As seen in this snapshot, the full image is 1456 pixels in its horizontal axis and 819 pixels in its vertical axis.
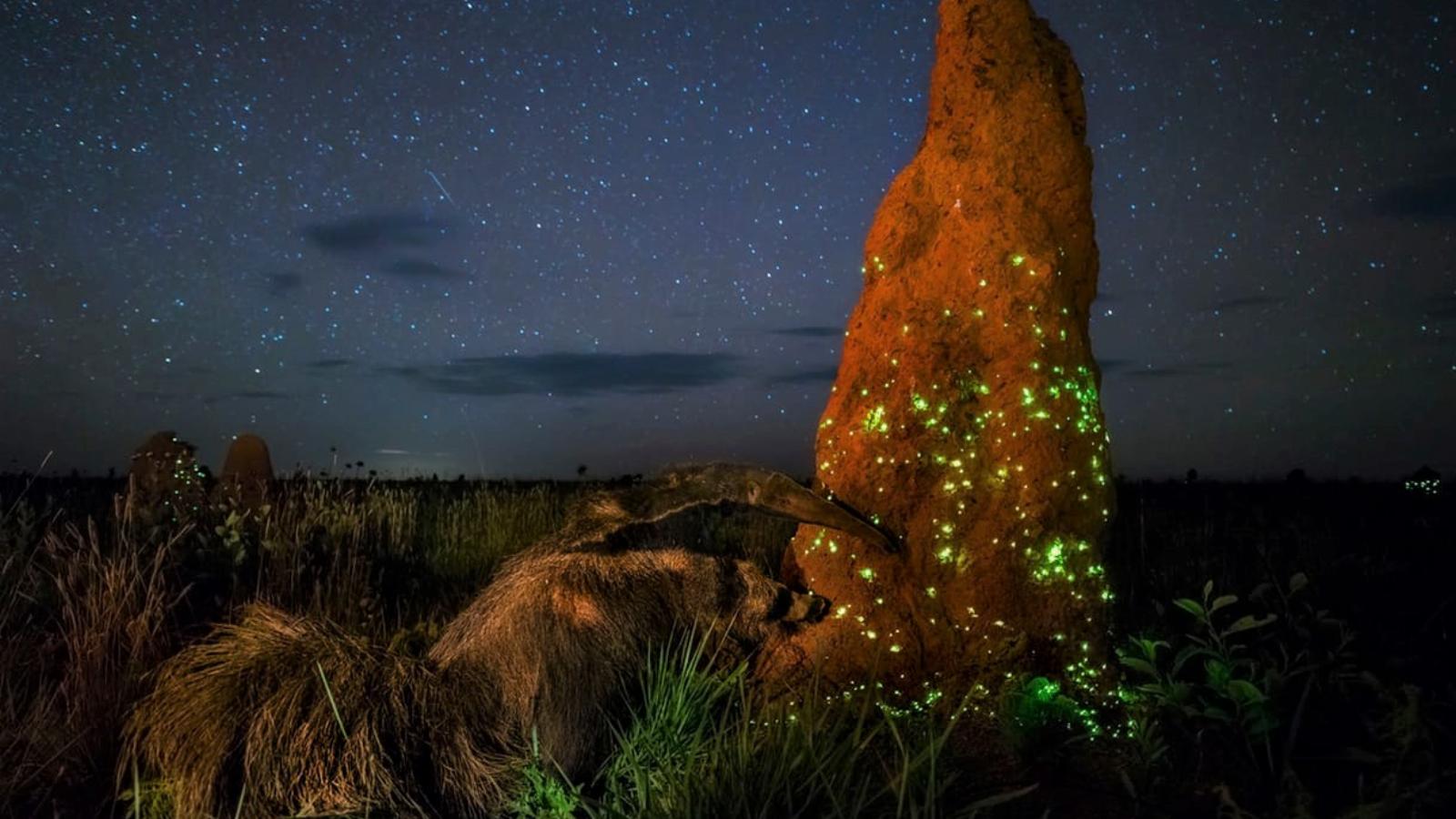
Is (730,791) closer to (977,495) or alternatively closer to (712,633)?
(712,633)

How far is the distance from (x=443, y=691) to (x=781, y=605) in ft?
5.60

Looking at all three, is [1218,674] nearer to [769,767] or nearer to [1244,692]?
[1244,692]

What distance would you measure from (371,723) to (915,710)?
2.42m

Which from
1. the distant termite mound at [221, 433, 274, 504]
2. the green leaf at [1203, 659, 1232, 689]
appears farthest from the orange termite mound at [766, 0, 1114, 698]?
the distant termite mound at [221, 433, 274, 504]

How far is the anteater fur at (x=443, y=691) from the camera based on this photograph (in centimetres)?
462

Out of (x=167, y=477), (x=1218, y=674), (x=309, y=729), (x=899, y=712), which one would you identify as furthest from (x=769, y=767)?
(x=167, y=477)

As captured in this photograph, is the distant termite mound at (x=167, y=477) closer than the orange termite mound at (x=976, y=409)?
No

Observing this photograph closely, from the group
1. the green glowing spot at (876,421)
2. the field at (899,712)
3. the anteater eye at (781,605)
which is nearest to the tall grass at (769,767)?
the field at (899,712)

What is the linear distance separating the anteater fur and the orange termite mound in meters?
0.53

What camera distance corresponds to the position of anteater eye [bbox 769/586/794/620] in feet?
18.4

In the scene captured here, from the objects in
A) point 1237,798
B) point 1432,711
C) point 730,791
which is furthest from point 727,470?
point 1432,711

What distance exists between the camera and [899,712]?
4.95 m

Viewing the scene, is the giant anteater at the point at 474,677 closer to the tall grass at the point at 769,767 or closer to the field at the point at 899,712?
the field at the point at 899,712

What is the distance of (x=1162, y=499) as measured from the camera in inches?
840
